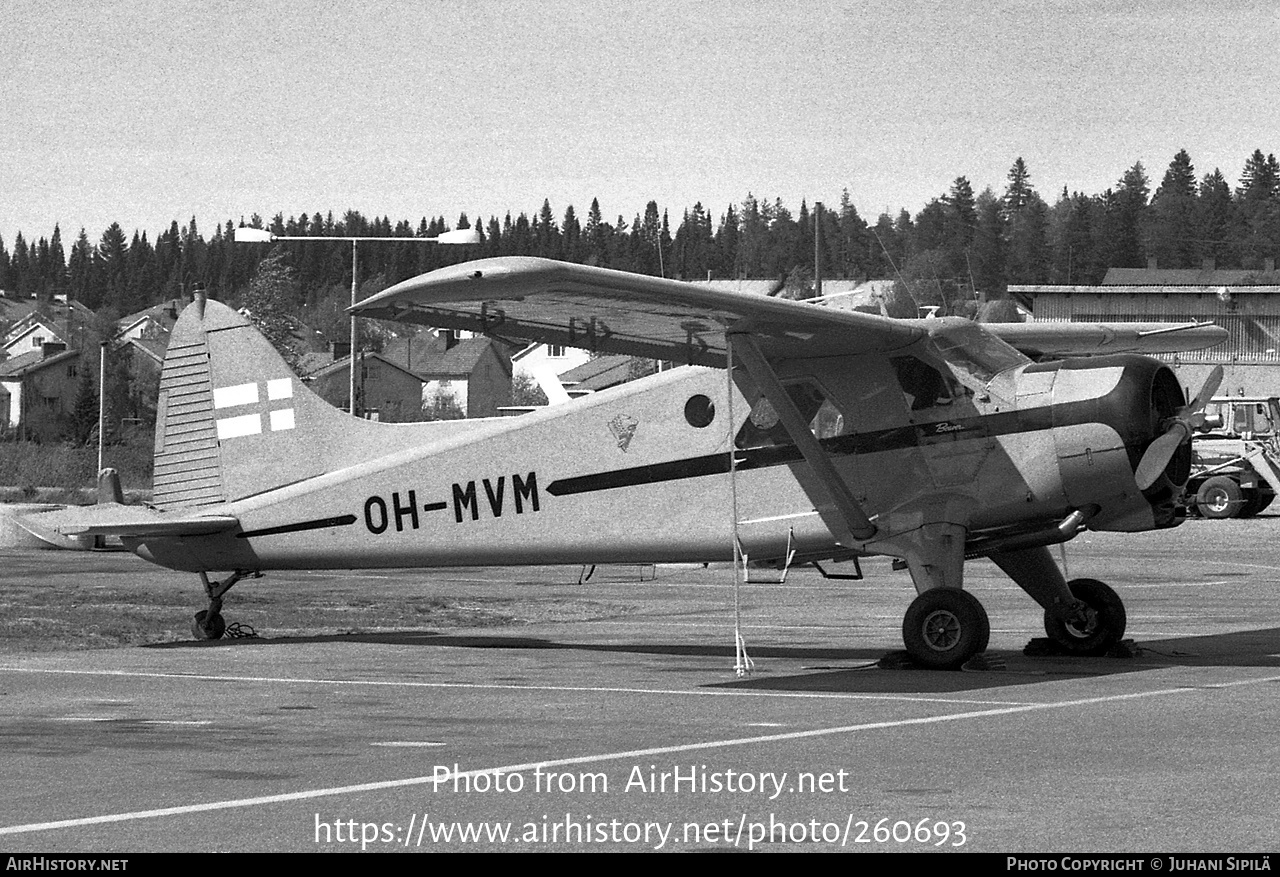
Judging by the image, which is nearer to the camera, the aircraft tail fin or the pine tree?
the aircraft tail fin

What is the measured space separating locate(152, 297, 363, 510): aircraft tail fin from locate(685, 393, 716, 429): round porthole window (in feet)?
12.2

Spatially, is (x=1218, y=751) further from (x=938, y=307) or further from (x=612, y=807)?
(x=938, y=307)

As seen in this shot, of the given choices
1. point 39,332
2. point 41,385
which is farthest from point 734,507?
point 39,332

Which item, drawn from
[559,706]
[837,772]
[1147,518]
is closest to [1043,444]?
[1147,518]

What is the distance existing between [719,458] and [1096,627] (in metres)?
3.41

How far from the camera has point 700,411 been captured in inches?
586

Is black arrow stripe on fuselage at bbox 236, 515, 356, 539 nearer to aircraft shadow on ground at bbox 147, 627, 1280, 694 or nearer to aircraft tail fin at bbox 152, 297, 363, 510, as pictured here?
aircraft tail fin at bbox 152, 297, 363, 510

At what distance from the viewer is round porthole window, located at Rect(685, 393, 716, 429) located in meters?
14.8

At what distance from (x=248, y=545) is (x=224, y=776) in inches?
323

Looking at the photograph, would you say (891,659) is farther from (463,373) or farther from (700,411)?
(463,373)

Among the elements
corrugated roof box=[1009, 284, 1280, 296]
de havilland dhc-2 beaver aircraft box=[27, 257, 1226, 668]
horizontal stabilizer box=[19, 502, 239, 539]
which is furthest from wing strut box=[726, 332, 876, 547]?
corrugated roof box=[1009, 284, 1280, 296]

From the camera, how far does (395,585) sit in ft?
85.6

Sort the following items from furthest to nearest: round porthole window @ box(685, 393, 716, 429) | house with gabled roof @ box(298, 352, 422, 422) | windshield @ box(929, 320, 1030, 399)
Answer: house with gabled roof @ box(298, 352, 422, 422), round porthole window @ box(685, 393, 716, 429), windshield @ box(929, 320, 1030, 399)

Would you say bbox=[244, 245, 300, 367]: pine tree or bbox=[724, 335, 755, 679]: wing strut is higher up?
bbox=[244, 245, 300, 367]: pine tree
